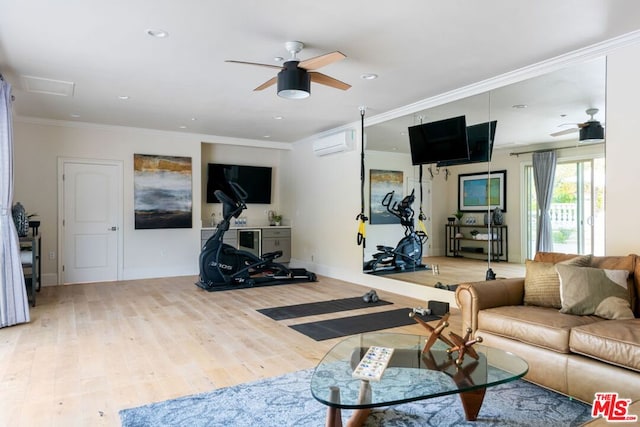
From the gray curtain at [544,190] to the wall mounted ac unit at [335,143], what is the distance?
3014 millimetres

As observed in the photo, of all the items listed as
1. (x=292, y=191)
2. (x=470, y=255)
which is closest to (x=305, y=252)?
(x=292, y=191)

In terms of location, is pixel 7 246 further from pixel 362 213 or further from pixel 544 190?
pixel 544 190

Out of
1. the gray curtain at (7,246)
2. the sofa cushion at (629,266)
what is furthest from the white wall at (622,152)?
the gray curtain at (7,246)

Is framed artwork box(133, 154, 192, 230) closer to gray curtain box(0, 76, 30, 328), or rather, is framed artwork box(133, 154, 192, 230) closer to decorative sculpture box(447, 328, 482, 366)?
gray curtain box(0, 76, 30, 328)

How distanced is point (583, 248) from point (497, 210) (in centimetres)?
111

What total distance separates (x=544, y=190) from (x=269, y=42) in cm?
308

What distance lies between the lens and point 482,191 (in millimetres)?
4902

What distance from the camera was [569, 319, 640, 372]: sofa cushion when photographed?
7.22 feet

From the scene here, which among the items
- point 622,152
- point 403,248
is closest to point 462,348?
point 622,152

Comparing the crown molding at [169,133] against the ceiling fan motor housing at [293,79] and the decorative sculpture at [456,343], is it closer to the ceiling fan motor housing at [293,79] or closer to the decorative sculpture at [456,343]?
→ the ceiling fan motor housing at [293,79]

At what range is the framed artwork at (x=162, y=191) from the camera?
23.4 feet

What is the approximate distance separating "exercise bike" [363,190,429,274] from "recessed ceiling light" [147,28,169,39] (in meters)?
3.73

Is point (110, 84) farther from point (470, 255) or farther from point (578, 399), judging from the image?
point (578, 399)

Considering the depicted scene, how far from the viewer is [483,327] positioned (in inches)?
118
